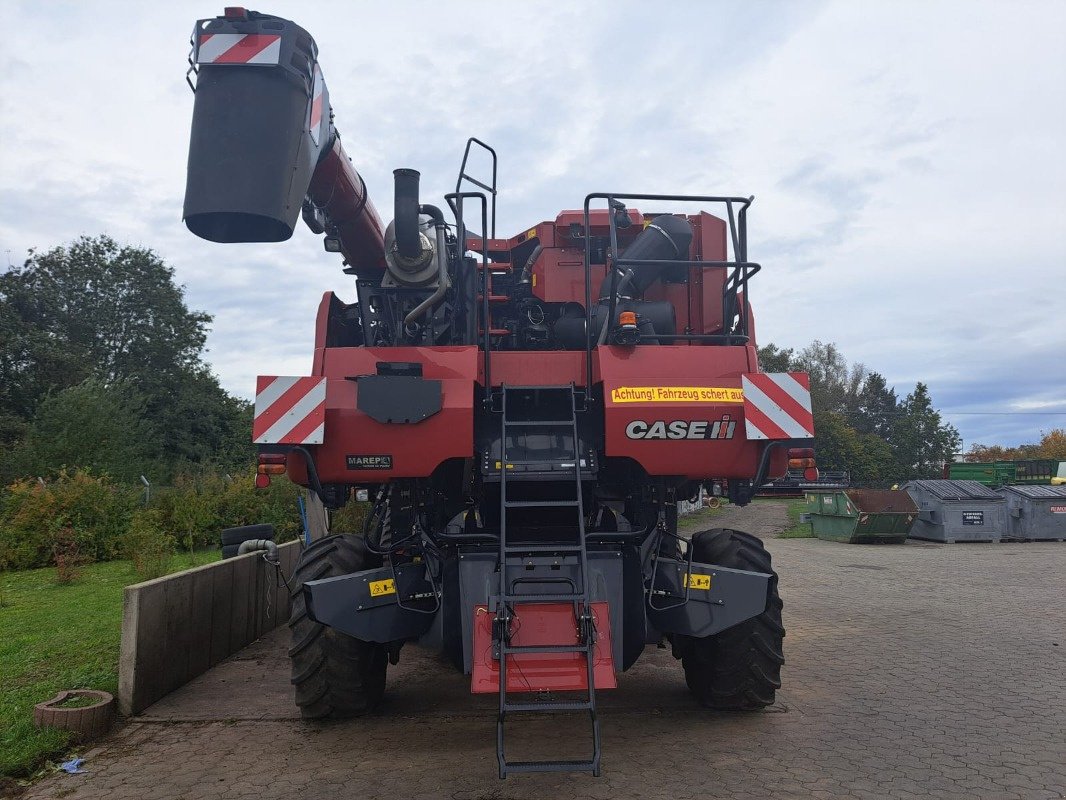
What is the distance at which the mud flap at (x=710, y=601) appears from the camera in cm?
477

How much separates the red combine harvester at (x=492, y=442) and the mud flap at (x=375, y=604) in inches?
0.5

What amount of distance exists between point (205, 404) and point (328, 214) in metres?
34.5

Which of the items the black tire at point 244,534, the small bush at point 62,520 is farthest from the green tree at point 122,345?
the black tire at point 244,534

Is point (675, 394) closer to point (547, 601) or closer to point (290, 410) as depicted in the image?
point (547, 601)

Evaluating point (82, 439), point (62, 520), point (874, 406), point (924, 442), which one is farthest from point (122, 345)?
point (874, 406)

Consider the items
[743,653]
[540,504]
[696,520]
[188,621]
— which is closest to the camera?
[540,504]

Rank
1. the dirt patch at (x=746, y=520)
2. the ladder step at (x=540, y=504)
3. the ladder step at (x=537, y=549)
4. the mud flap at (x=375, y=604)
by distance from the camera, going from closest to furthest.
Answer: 1. the ladder step at (x=537, y=549)
2. the ladder step at (x=540, y=504)
3. the mud flap at (x=375, y=604)
4. the dirt patch at (x=746, y=520)

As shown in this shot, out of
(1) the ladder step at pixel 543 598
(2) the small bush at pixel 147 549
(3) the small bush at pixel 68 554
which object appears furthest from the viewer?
(3) the small bush at pixel 68 554

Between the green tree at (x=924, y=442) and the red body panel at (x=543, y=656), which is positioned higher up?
the green tree at (x=924, y=442)

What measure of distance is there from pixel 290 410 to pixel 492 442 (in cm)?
123

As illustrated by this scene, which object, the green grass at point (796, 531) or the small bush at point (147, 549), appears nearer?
the small bush at point (147, 549)

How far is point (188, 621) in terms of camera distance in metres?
6.46

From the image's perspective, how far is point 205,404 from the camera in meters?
37.4

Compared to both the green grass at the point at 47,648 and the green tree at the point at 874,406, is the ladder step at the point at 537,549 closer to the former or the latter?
the green grass at the point at 47,648
